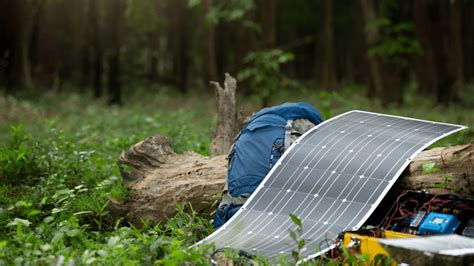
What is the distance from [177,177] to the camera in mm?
8102

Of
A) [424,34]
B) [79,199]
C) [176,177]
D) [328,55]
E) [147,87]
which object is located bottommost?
[147,87]

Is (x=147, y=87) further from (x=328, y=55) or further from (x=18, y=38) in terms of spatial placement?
(x=18, y=38)

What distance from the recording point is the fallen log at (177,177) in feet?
21.2

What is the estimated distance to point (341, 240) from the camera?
5.97m

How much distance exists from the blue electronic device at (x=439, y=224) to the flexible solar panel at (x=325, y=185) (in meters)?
0.55

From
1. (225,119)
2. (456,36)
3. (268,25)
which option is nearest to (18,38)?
(268,25)

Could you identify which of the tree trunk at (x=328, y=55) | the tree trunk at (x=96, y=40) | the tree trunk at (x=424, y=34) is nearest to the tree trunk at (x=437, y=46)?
the tree trunk at (x=424, y=34)

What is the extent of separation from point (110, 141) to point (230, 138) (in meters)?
3.13

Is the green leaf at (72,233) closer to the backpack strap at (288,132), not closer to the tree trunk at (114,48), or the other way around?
the backpack strap at (288,132)

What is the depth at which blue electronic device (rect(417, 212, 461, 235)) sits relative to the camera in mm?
5790

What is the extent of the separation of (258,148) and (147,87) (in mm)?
27558

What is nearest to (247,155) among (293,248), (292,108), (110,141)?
(292,108)

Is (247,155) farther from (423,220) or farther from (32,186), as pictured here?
(32,186)

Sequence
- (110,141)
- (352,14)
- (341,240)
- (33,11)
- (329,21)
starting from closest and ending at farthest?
(341,240), (110,141), (33,11), (329,21), (352,14)
